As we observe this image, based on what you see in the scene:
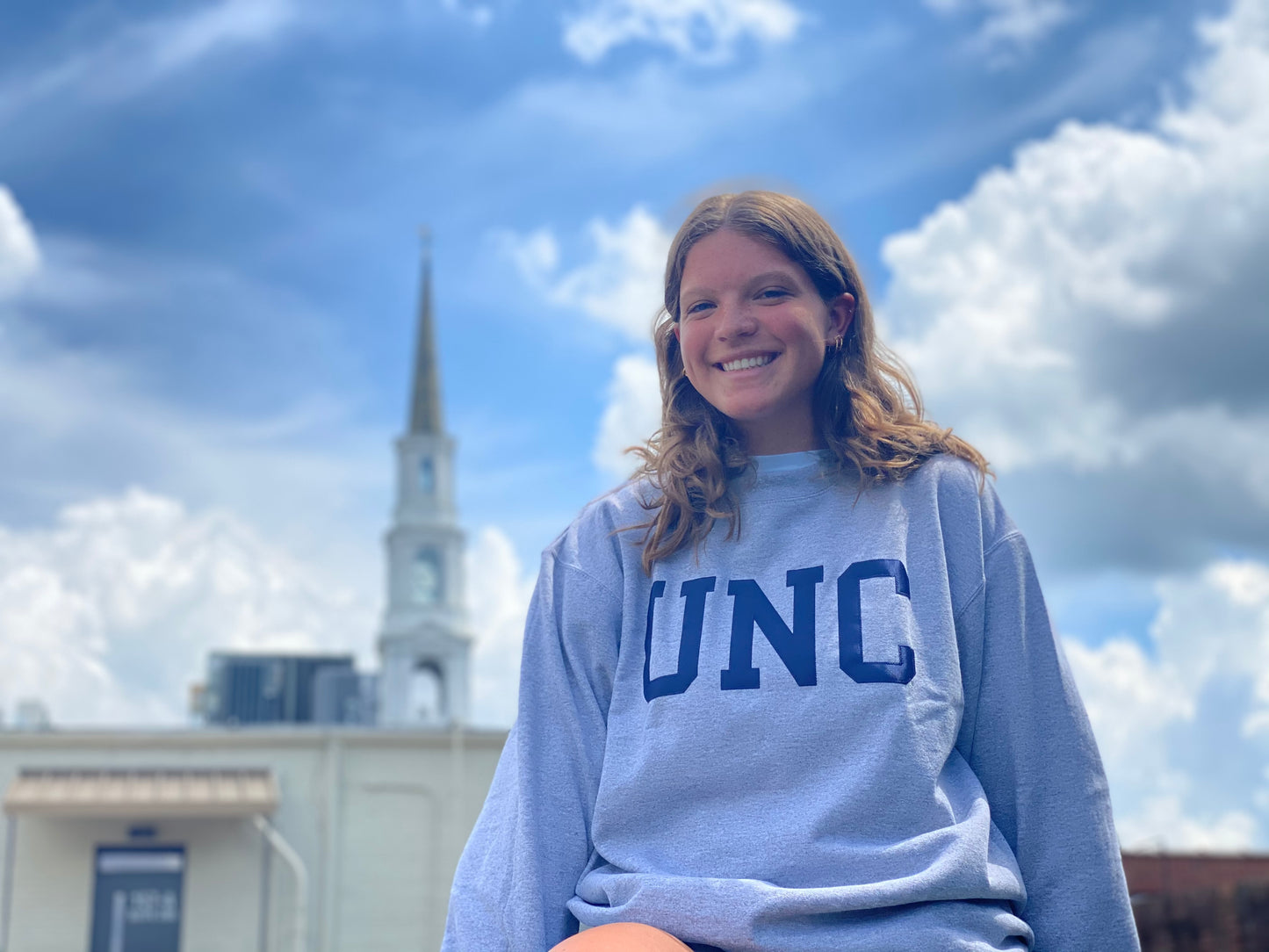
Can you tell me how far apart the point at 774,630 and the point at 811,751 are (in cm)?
16

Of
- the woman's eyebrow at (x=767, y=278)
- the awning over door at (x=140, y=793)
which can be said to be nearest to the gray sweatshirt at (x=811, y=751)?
the woman's eyebrow at (x=767, y=278)

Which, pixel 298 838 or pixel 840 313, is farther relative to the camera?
pixel 298 838

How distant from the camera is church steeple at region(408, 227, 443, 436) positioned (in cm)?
5091

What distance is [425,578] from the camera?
163 ft

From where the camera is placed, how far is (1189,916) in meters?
8.91

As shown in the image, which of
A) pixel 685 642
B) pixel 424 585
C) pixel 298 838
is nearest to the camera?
pixel 685 642

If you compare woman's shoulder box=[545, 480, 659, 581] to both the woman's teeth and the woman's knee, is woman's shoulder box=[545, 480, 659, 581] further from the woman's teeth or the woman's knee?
the woman's knee

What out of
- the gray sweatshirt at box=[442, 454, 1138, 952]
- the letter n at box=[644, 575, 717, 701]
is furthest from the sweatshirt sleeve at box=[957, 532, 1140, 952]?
the letter n at box=[644, 575, 717, 701]

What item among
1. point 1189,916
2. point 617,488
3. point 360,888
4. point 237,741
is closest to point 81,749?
point 237,741

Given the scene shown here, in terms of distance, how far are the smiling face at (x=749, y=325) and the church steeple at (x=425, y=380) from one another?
4924cm

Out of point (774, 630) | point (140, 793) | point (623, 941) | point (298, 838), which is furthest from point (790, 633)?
point (298, 838)

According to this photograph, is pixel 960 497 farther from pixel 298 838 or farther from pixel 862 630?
pixel 298 838

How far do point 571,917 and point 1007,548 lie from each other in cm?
71

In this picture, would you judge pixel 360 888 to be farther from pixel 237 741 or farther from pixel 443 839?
pixel 237 741
